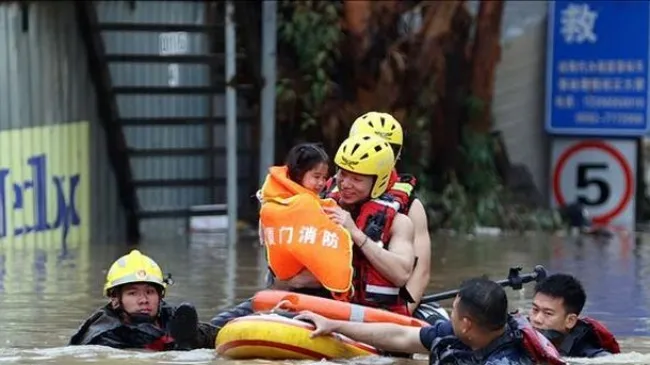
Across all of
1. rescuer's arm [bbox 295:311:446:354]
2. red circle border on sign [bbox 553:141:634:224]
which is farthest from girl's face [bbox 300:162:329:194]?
red circle border on sign [bbox 553:141:634:224]

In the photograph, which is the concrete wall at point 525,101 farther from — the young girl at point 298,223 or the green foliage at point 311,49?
the young girl at point 298,223

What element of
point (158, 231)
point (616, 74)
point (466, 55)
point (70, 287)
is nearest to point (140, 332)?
point (70, 287)

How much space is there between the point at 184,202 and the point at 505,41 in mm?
5483

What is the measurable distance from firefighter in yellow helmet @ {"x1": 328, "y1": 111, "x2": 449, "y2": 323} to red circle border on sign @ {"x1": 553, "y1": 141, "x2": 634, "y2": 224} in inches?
523

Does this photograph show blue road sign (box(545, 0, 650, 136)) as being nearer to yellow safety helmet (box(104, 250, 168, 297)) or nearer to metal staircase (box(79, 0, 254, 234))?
metal staircase (box(79, 0, 254, 234))

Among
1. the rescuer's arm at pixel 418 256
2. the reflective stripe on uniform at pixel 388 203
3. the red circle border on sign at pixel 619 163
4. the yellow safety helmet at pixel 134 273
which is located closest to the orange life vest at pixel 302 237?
the reflective stripe on uniform at pixel 388 203

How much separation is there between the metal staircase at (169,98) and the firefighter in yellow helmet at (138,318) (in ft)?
32.1

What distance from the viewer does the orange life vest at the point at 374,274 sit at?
9273mm

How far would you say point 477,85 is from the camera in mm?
21938

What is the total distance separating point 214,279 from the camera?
14.6 metres

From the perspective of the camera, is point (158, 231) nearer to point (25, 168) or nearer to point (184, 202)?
point (184, 202)

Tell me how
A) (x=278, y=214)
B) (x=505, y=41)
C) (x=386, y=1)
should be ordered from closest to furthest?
1. (x=278, y=214)
2. (x=386, y=1)
3. (x=505, y=41)

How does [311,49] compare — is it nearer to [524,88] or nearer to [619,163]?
[524,88]

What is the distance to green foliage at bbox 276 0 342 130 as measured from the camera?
19.9m
